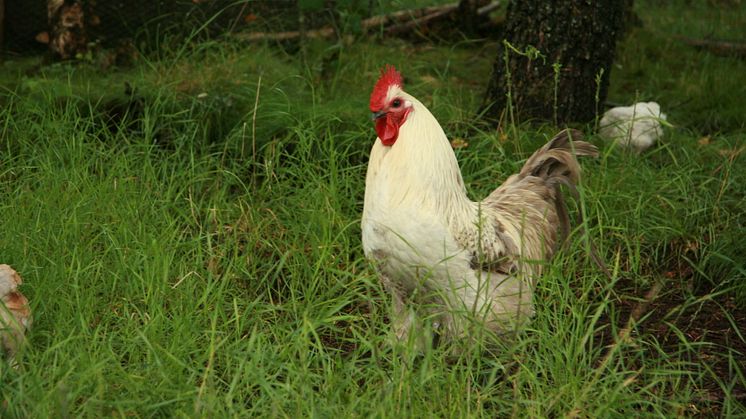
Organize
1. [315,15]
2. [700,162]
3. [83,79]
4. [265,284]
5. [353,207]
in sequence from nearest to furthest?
[265,284], [353,207], [700,162], [83,79], [315,15]

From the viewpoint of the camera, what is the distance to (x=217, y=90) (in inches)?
203

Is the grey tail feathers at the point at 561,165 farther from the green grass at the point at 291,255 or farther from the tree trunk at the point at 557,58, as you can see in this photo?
the tree trunk at the point at 557,58

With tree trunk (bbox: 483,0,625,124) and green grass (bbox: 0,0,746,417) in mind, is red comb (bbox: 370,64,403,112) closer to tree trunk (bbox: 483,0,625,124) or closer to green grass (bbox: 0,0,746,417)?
green grass (bbox: 0,0,746,417)

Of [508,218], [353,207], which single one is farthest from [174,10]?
[508,218]

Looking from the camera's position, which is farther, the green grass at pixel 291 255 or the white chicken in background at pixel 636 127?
→ the white chicken in background at pixel 636 127

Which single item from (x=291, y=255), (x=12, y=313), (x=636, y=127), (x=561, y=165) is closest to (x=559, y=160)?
(x=561, y=165)

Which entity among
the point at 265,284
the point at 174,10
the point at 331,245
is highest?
the point at 174,10

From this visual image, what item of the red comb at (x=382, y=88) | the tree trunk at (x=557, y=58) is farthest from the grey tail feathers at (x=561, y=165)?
the tree trunk at (x=557, y=58)

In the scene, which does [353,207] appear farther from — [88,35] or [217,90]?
[88,35]

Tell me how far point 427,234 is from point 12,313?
1446 millimetres

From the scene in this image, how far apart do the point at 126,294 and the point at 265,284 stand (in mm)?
773

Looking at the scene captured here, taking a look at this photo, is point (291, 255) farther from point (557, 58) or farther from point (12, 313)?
point (557, 58)

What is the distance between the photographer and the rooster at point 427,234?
3270 mm

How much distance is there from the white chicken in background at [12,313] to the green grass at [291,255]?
2.9 inches
